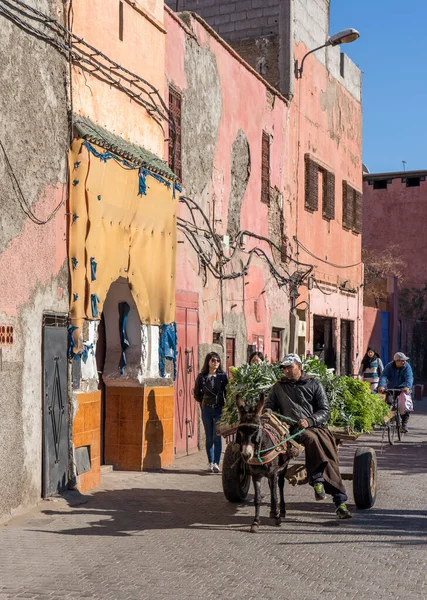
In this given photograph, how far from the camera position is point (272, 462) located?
10.3 meters

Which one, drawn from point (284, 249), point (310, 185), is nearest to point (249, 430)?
point (284, 249)

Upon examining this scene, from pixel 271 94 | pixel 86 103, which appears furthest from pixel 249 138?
pixel 86 103

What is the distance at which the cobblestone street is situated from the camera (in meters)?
7.65

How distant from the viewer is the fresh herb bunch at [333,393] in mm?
11848

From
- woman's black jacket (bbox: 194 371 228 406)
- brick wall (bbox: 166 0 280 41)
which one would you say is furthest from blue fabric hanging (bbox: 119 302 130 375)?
brick wall (bbox: 166 0 280 41)

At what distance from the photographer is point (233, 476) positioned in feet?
38.3

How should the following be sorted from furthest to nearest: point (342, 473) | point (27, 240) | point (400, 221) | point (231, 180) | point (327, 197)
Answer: point (400, 221) < point (327, 197) < point (231, 180) < point (342, 473) < point (27, 240)

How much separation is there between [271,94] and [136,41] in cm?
818

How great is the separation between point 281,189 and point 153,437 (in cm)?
966

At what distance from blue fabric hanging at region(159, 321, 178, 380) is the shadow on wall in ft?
2.24

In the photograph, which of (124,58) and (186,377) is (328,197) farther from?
Answer: (124,58)

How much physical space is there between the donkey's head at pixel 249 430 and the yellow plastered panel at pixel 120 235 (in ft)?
10.7

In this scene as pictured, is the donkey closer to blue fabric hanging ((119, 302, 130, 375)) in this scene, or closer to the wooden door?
blue fabric hanging ((119, 302, 130, 375))

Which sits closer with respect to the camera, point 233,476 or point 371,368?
point 233,476
